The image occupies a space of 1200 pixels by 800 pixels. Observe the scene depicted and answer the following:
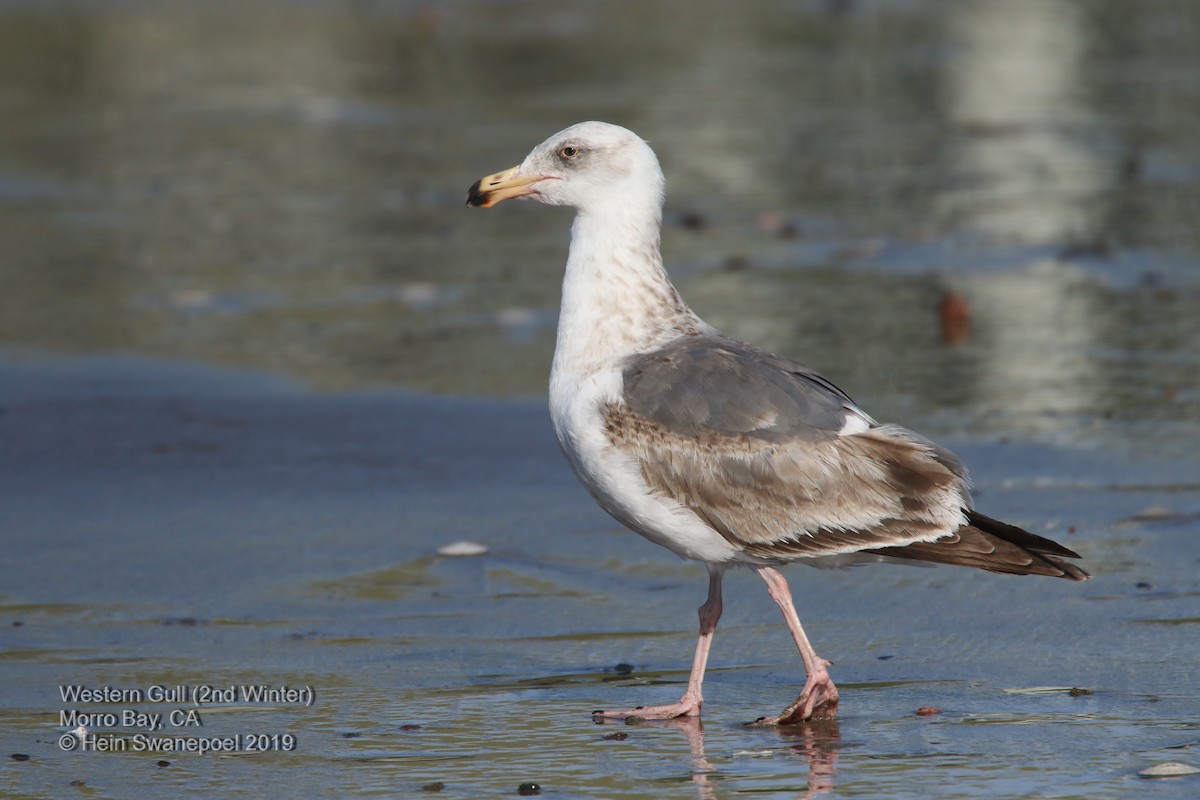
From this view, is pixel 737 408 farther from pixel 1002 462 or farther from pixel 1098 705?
pixel 1002 462

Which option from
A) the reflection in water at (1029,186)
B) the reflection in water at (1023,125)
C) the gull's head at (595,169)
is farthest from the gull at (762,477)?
the reflection in water at (1023,125)

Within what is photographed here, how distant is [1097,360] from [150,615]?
4.70 meters

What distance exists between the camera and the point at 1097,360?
841 centimetres

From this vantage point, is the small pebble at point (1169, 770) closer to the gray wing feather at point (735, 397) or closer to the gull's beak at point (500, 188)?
the gray wing feather at point (735, 397)

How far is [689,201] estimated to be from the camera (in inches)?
492

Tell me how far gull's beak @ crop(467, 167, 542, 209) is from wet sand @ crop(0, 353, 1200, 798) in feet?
4.16

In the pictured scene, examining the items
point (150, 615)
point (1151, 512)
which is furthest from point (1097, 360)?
point (150, 615)

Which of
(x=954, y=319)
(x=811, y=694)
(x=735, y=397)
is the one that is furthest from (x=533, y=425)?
(x=811, y=694)

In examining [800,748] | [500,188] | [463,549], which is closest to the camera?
[800,748]

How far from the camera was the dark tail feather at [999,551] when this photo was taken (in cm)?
481

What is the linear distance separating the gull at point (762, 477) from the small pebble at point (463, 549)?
3.61 feet

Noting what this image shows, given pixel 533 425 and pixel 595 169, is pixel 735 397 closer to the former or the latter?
pixel 595 169

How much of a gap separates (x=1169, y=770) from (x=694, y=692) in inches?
51.6

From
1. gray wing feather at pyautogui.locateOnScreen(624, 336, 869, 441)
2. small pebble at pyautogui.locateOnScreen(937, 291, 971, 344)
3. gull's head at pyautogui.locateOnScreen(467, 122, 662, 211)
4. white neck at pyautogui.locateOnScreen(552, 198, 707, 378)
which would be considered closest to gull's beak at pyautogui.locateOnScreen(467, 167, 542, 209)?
gull's head at pyautogui.locateOnScreen(467, 122, 662, 211)
